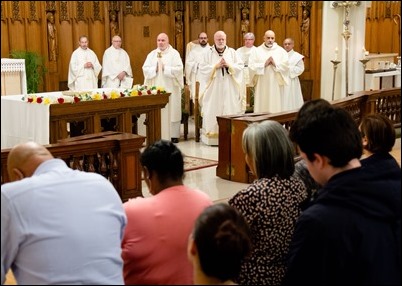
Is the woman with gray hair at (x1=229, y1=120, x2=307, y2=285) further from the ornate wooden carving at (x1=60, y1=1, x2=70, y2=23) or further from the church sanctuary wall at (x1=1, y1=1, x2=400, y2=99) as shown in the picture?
the ornate wooden carving at (x1=60, y1=1, x2=70, y2=23)

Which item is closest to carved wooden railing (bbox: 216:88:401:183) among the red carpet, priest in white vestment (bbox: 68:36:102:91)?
the red carpet

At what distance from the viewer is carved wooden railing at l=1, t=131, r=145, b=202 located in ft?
19.4

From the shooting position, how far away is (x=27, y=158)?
8.89ft

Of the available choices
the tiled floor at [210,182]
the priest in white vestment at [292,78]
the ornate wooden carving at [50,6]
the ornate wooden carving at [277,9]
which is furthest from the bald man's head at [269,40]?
the ornate wooden carving at [50,6]

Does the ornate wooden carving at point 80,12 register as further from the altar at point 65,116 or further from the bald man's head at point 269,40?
the altar at point 65,116

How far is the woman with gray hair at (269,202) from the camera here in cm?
288

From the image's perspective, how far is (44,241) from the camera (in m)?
2.37

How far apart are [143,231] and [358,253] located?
0.95 meters

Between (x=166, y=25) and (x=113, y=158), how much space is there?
32.8 ft

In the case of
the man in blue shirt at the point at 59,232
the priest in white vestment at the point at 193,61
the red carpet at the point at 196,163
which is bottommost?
the red carpet at the point at 196,163

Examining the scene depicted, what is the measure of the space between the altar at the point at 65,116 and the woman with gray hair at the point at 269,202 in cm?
565

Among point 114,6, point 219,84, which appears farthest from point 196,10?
point 219,84

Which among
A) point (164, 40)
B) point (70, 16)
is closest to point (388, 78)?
point (164, 40)

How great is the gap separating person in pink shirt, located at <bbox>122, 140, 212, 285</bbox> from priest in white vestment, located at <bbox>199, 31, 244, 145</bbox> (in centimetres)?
818
